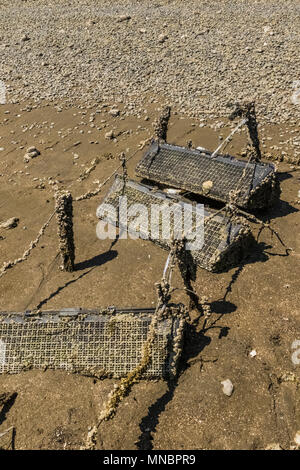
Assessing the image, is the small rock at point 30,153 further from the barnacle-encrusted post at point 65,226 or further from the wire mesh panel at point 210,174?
the barnacle-encrusted post at point 65,226

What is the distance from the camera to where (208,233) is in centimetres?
1159

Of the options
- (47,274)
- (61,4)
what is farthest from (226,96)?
(61,4)

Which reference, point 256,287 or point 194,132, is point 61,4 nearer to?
point 194,132

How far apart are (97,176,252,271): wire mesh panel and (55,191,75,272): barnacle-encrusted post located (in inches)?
91.5

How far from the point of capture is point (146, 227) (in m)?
12.8

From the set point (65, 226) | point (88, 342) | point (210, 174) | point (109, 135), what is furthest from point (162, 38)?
point (88, 342)

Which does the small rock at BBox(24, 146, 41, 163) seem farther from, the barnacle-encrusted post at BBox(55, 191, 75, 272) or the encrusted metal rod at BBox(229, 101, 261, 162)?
the encrusted metal rod at BBox(229, 101, 261, 162)

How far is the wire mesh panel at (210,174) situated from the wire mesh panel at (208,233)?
3.93 ft

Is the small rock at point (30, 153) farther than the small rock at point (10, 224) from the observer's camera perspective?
Yes

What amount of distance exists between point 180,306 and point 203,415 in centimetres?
232

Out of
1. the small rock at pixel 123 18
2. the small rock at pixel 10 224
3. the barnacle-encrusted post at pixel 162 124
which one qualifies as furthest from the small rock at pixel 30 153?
the small rock at pixel 123 18

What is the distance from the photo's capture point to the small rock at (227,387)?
27.9 feet

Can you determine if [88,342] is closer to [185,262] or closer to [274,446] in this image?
[185,262]

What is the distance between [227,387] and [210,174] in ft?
24.2
